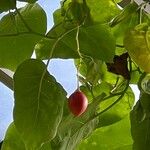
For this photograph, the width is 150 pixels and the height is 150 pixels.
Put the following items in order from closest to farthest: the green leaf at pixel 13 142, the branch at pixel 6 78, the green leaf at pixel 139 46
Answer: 1. the green leaf at pixel 139 46
2. the green leaf at pixel 13 142
3. the branch at pixel 6 78

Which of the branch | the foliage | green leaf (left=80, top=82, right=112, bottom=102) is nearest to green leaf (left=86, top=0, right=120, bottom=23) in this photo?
the foliage

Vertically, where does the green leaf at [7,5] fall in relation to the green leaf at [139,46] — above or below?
above

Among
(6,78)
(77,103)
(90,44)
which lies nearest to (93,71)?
(90,44)

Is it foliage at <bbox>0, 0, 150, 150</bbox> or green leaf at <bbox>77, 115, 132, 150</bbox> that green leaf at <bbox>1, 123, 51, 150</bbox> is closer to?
foliage at <bbox>0, 0, 150, 150</bbox>

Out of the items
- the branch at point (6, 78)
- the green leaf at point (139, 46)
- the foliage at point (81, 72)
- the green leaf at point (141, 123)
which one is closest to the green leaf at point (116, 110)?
the foliage at point (81, 72)

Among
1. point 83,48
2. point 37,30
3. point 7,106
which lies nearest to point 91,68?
point 83,48

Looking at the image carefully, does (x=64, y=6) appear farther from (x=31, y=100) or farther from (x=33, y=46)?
(x=31, y=100)

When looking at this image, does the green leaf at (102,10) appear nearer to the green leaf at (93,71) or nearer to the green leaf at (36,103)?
the green leaf at (93,71)
